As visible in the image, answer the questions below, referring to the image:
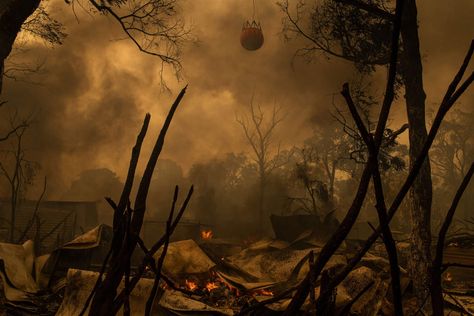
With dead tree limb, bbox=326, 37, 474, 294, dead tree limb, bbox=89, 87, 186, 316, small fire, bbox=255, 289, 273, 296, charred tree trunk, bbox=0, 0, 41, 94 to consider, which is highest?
charred tree trunk, bbox=0, 0, 41, 94

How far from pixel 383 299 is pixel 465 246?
16.0ft

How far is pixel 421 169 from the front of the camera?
7309 mm

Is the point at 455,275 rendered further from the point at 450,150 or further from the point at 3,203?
the point at 450,150

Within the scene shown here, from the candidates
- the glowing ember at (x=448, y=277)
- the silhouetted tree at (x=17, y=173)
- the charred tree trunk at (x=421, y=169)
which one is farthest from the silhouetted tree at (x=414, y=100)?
the silhouetted tree at (x=17, y=173)

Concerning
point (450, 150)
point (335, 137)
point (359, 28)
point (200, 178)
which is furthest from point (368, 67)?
point (450, 150)

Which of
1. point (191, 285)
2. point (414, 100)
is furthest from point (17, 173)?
point (414, 100)

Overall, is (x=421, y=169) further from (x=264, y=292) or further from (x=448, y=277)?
(x=448, y=277)

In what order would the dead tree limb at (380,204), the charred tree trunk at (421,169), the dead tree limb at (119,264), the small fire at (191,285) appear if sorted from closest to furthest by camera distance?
the dead tree limb at (380,204) → the dead tree limb at (119,264) → the charred tree trunk at (421,169) → the small fire at (191,285)

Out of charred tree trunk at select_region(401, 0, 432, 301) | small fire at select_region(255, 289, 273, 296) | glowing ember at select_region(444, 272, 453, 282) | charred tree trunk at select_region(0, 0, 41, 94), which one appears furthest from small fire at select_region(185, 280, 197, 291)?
glowing ember at select_region(444, 272, 453, 282)

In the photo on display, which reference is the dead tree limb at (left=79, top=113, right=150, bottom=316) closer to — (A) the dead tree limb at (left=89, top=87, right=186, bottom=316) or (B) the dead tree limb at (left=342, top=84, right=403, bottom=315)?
(A) the dead tree limb at (left=89, top=87, right=186, bottom=316)

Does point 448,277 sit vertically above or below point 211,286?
above

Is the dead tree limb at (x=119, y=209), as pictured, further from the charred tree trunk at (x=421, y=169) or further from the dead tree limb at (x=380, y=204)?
the charred tree trunk at (x=421, y=169)

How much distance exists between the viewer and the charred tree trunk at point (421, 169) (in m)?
6.90

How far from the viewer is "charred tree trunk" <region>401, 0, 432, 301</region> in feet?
22.7
